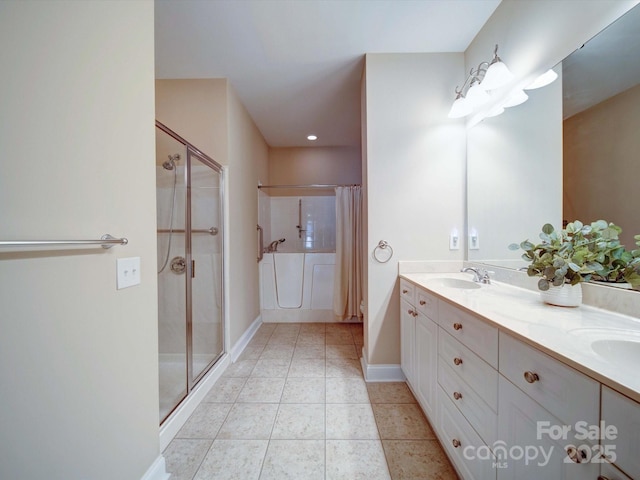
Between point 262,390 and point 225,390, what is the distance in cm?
29

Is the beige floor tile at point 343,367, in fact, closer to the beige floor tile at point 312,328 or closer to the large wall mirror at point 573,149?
the beige floor tile at point 312,328

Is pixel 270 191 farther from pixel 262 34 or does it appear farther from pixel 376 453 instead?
pixel 376 453

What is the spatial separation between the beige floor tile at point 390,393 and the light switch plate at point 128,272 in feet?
5.44

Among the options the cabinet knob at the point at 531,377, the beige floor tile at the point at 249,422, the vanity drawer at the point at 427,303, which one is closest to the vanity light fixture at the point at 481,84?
the vanity drawer at the point at 427,303

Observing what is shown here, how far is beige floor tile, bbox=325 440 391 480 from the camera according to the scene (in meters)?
1.14

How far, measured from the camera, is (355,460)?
3.99 ft

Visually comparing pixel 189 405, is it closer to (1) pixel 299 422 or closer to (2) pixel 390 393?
(1) pixel 299 422

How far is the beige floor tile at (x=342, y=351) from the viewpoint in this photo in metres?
2.28

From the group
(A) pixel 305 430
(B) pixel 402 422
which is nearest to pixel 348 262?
(B) pixel 402 422

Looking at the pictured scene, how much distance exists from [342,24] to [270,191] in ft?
8.86

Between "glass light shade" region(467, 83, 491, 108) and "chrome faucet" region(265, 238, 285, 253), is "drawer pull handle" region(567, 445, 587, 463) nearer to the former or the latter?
"glass light shade" region(467, 83, 491, 108)

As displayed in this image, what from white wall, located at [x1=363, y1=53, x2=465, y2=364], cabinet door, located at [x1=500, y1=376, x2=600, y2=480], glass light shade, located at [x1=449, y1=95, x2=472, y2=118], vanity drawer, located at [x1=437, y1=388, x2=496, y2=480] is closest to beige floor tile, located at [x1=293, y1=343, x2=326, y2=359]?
white wall, located at [x1=363, y1=53, x2=465, y2=364]

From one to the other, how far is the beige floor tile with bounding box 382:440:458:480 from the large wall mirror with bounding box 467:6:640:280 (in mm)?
1165

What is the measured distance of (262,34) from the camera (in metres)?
1.69
